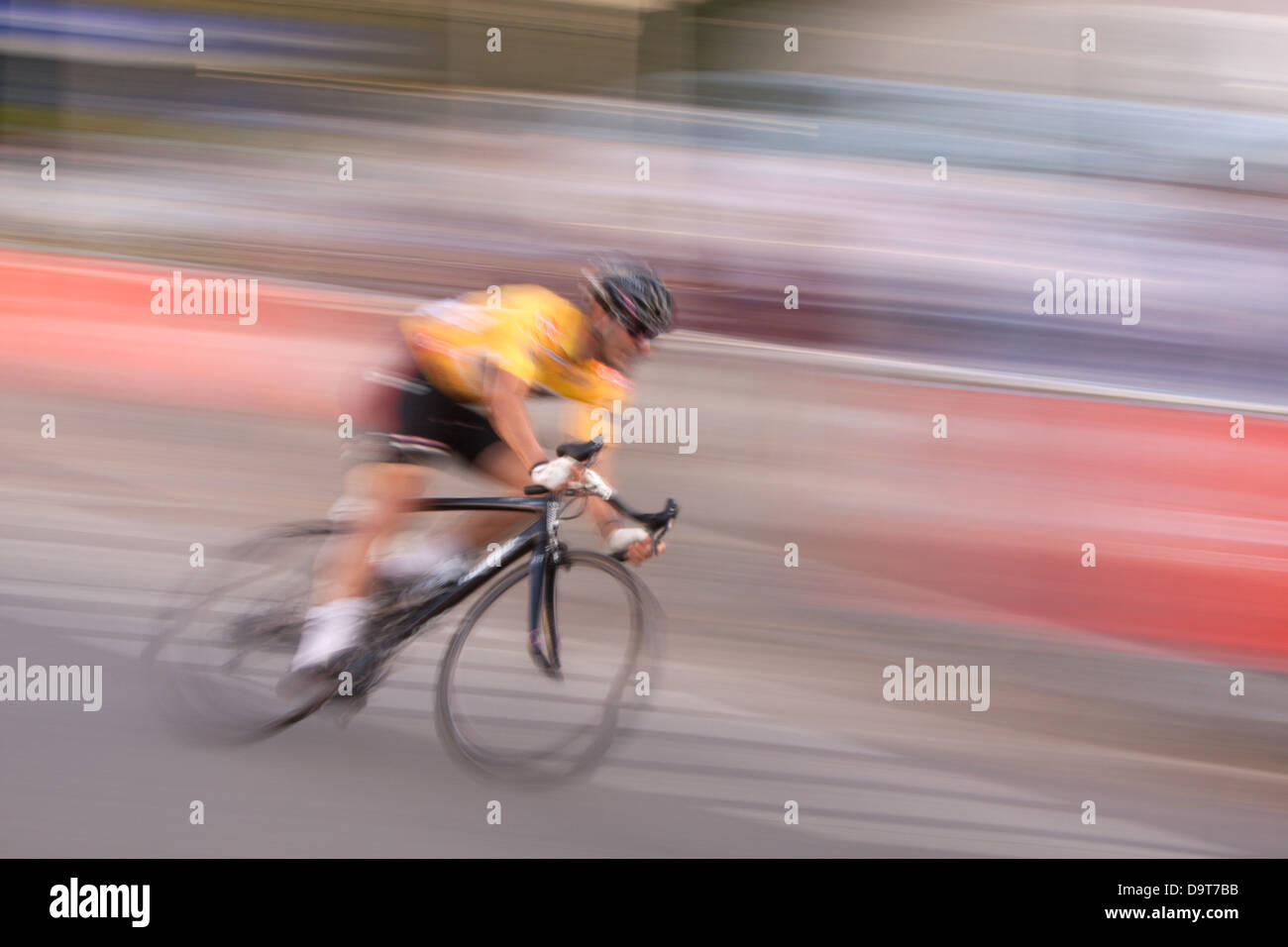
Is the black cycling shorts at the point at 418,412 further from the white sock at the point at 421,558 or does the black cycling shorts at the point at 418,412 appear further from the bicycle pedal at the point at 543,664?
the bicycle pedal at the point at 543,664

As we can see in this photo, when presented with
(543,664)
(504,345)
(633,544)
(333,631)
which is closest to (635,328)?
(504,345)

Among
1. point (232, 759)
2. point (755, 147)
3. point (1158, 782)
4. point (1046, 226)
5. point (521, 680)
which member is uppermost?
point (755, 147)

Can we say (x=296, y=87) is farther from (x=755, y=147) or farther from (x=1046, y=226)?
(x=1046, y=226)

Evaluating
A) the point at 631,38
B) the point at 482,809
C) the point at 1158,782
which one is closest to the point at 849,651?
the point at 1158,782

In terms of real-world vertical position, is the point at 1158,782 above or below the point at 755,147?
below

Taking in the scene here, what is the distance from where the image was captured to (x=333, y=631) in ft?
10.2

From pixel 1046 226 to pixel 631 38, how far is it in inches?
87.6

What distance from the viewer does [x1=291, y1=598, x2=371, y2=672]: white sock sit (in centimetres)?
310

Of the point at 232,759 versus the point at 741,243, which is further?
the point at 741,243

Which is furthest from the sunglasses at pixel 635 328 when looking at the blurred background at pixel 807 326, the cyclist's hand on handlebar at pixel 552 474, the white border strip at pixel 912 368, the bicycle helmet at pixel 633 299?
the white border strip at pixel 912 368

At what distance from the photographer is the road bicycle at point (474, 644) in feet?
10.3

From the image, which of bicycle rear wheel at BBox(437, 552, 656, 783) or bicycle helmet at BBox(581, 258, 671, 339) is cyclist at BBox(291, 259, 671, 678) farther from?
bicycle rear wheel at BBox(437, 552, 656, 783)

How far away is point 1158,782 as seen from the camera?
3816 millimetres

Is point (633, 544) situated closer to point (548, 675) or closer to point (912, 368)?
point (548, 675)
